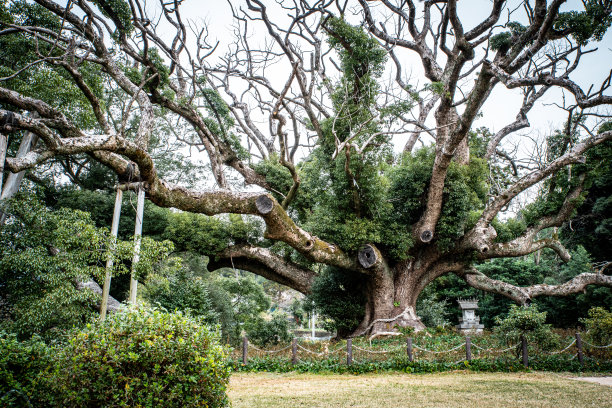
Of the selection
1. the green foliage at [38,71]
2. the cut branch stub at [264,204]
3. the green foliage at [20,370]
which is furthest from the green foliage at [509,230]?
the green foliage at [38,71]

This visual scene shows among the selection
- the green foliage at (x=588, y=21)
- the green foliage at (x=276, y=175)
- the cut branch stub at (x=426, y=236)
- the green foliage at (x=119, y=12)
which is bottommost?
the cut branch stub at (x=426, y=236)

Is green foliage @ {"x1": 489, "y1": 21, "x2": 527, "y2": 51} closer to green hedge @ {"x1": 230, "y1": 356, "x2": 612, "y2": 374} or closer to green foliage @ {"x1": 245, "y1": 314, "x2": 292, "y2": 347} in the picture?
green hedge @ {"x1": 230, "y1": 356, "x2": 612, "y2": 374}

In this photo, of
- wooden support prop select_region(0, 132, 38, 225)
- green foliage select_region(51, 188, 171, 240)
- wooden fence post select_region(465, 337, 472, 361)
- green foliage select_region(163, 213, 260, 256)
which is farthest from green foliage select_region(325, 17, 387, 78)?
wooden support prop select_region(0, 132, 38, 225)

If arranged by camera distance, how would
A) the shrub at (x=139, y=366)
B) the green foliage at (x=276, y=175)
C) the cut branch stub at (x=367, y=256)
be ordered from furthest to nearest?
the green foliage at (x=276, y=175), the cut branch stub at (x=367, y=256), the shrub at (x=139, y=366)

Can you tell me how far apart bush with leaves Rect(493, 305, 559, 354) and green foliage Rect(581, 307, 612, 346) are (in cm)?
150

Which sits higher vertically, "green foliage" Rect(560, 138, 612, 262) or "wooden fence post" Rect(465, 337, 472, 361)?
"green foliage" Rect(560, 138, 612, 262)

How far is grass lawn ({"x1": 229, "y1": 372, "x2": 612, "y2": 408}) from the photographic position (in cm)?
516

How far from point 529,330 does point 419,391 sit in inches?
172

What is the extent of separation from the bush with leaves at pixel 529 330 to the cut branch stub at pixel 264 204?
250 inches

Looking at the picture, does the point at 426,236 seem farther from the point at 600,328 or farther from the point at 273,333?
the point at 273,333

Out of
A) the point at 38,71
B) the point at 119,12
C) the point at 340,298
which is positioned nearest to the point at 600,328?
the point at 340,298

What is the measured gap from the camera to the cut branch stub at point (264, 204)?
8.08 metres

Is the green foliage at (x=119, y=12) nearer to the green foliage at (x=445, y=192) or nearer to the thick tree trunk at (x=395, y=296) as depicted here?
the green foliage at (x=445, y=192)

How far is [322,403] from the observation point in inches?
204
